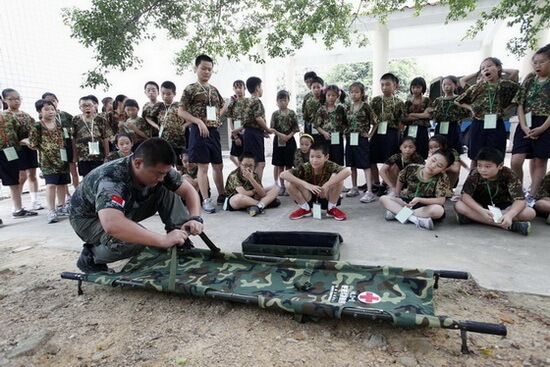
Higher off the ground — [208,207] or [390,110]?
[390,110]

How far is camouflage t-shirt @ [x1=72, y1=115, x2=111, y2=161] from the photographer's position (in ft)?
14.5

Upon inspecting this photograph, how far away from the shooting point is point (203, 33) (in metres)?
5.75

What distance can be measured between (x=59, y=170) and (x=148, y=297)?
114 inches

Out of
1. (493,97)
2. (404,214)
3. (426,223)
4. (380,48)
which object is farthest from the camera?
(380,48)

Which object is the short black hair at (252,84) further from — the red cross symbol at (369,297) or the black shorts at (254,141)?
the red cross symbol at (369,297)

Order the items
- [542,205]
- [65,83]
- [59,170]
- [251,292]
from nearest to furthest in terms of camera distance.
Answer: [251,292], [542,205], [59,170], [65,83]

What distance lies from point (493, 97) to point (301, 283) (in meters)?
3.01

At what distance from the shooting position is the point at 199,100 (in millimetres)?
3885

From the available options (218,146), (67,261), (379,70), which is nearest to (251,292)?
(67,261)

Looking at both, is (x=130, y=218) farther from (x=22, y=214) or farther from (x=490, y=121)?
(x=490, y=121)

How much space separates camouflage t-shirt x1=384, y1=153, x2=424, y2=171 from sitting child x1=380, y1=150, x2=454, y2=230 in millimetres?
432

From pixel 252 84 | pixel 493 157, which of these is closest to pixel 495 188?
pixel 493 157

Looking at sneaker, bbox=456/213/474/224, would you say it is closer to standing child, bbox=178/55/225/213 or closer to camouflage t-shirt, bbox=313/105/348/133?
camouflage t-shirt, bbox=313/105/348/133

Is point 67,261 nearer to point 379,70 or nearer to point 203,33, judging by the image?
point 203,33
